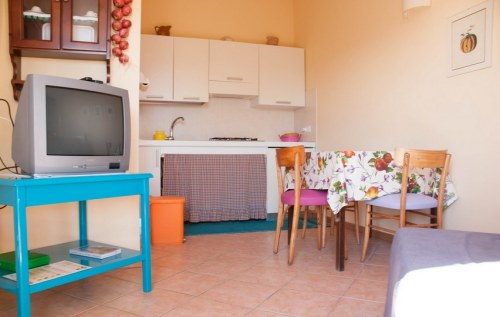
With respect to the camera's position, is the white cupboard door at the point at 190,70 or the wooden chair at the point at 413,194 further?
the white cupboard door at the point at 190,70

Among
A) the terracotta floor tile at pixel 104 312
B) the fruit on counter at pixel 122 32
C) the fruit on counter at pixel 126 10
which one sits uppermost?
the fruit on counter at pixel 126 10

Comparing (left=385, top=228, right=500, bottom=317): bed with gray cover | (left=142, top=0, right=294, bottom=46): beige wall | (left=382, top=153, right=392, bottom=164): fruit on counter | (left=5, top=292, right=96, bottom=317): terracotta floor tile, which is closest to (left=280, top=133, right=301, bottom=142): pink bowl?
(left=142, top=0, right=294, bottom=46): beige wall

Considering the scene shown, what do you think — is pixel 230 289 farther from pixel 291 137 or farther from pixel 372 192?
pixel 291 137

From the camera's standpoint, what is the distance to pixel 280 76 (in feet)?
14.3

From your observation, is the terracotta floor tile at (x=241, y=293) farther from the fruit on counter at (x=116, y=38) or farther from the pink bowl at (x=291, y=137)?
the pink bowl at (x=291, y=137)

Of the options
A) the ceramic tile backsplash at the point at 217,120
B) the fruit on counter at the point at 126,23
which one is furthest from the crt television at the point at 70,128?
the ceramic tile backsplash at the point at 217,120

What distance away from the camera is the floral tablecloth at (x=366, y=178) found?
2.18 meters

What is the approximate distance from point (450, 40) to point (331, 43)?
5.20 feet

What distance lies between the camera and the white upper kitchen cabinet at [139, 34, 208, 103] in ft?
12.8

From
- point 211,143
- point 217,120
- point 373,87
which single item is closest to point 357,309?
point 373,87

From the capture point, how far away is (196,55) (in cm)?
411

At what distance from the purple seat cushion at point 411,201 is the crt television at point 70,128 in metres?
1.56

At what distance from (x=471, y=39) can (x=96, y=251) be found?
2505mm

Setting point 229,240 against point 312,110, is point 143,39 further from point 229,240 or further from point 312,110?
point 229,240
